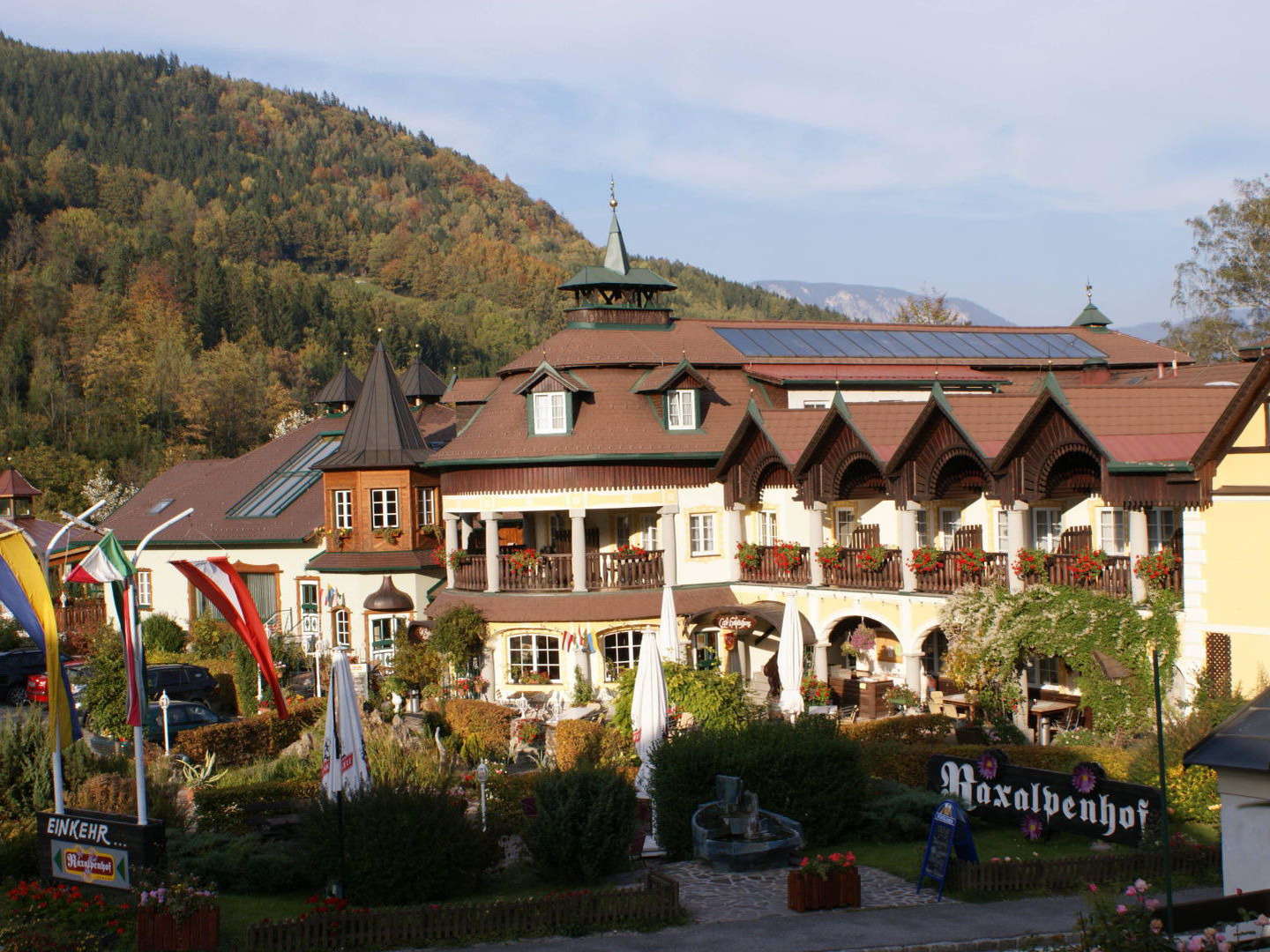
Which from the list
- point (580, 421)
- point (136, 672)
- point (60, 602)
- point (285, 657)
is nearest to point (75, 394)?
point (60, 602)

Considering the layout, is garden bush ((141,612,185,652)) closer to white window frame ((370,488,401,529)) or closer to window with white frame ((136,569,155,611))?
window with white frame ((136,569,155,611))

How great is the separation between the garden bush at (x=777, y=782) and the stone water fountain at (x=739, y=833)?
37 centimetres

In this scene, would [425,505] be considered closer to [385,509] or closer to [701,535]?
[385,509]

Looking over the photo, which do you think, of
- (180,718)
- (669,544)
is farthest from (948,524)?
(180,718)

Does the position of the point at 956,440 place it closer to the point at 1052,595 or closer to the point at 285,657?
the point at 1052,595

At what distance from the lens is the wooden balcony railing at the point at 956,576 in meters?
27.6

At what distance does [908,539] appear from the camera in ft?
97.5

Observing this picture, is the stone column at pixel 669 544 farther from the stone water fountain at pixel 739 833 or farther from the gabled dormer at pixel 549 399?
the stone water fountain at pixel 739 833

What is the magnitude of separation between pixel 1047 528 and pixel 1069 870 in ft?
45.5

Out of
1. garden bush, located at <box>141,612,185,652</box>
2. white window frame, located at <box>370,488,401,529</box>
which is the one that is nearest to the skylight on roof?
garden bush, located at <box>141,612,185,652</box>

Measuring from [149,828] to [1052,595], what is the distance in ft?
53.0

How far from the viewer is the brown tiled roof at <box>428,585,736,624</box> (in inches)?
1304

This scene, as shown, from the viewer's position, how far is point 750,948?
47.0ft

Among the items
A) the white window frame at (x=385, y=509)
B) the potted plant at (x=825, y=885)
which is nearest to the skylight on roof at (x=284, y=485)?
the white window frame at (x=385, y=509)
